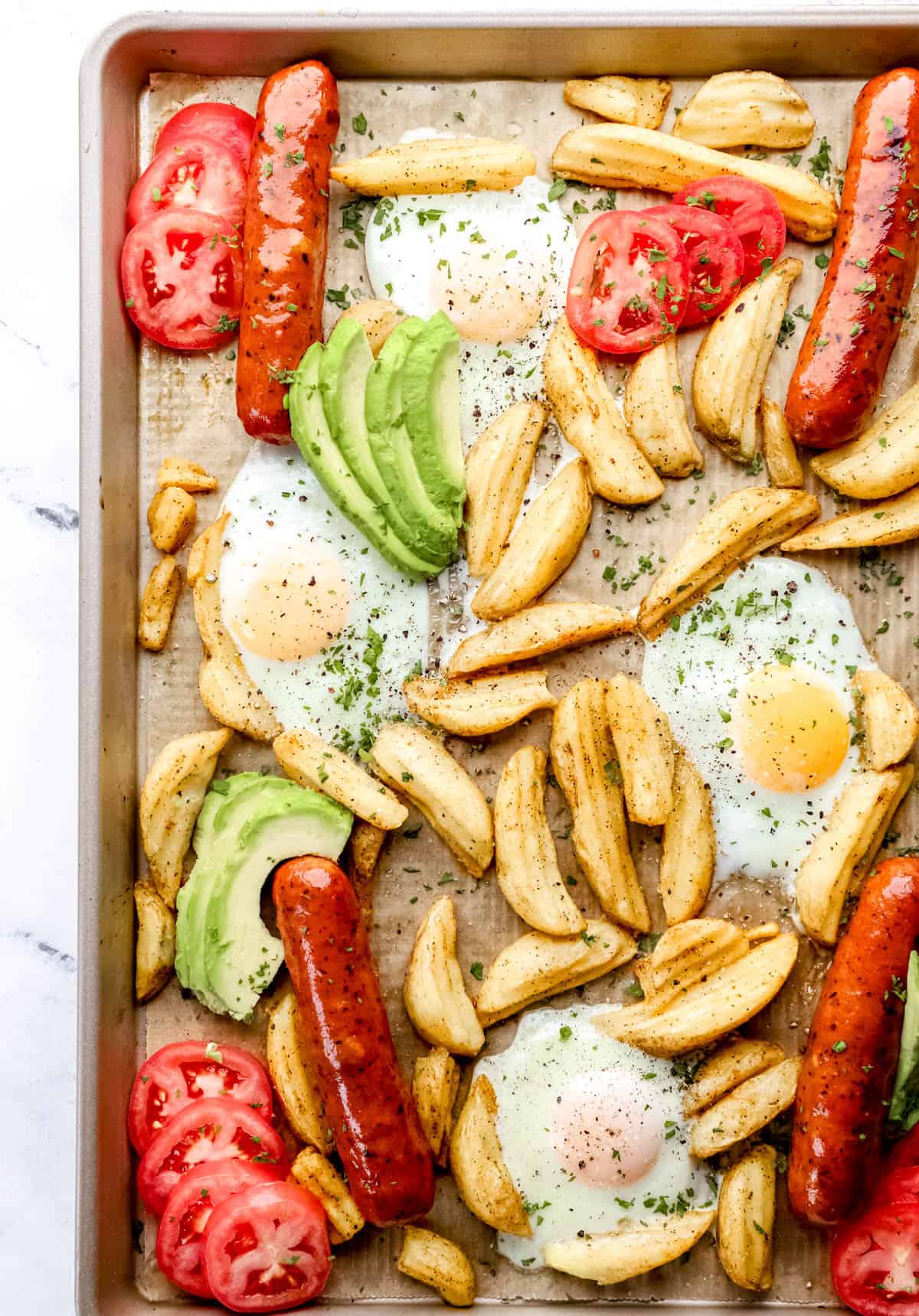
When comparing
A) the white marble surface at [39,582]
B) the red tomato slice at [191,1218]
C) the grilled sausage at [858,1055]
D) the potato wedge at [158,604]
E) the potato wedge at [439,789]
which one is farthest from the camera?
the white marble surface at [39,582]

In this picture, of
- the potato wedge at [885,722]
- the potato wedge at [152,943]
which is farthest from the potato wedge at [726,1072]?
the potato wedge at [152,943]

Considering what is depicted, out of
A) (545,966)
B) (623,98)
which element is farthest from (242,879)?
(623,98)

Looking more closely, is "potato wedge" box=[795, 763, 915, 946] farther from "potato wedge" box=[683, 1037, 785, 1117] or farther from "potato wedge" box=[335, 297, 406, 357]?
"potato wedge" box=[335, 297, 406, 357]

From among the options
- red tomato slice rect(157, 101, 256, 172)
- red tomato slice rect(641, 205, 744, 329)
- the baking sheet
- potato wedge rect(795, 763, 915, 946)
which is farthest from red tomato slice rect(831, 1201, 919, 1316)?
red tomato slice rect(157, 101, 256, 172)

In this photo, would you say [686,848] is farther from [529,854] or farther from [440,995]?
[440,995]

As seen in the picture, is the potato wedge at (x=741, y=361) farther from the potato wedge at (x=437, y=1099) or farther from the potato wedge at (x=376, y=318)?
the potato wedge at (x=437, y=1099)

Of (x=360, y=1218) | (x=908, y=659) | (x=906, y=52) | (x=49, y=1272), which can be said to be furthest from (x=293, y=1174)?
(x=906, y=52)
